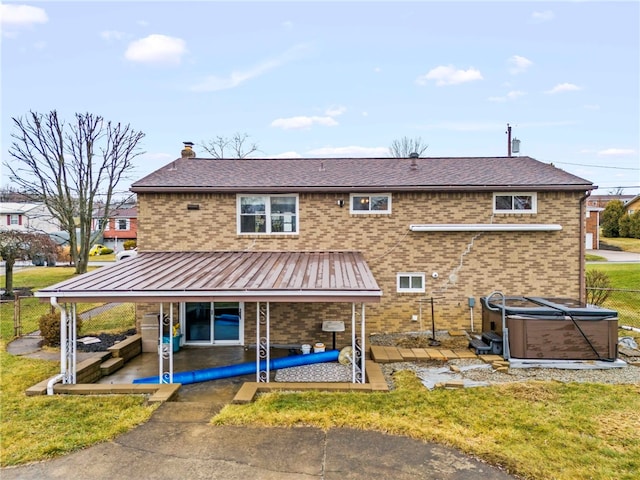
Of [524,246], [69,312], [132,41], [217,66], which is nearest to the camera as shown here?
[69,312]

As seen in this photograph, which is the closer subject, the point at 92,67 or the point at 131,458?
the point at 131,458

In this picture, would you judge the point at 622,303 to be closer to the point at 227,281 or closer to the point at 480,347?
the point at 480,347

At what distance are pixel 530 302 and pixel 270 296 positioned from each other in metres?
7.55

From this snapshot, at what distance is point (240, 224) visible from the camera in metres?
12.3

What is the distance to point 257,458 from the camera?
5.10 meters

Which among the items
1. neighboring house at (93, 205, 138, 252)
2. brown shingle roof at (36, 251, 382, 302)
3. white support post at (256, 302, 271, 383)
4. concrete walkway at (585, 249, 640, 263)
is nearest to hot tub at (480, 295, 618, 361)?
brown shingle roof at (36, 251, 382, 302)

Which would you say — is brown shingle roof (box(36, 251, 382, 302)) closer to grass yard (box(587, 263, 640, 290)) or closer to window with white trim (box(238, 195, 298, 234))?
window with white trim (box(238, 195, 298, 234))

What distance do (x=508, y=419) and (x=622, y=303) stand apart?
15.2 m

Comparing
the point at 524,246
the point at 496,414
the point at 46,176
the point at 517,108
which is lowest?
the point at 496,414

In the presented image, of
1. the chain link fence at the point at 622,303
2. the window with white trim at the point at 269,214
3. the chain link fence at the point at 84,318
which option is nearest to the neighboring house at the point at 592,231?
the chain link fence at the point at 622,303

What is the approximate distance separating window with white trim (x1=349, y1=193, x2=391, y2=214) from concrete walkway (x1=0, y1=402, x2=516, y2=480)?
Result: 754cm

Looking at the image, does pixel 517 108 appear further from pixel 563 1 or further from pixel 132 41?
pixel 132 41

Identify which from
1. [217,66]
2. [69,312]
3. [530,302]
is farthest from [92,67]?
[530,302]

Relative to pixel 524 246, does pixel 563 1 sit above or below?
above
